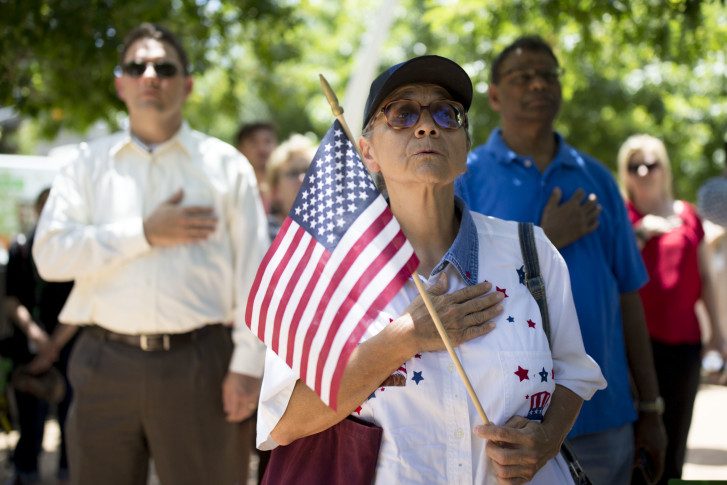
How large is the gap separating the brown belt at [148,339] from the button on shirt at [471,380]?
4.93 ft

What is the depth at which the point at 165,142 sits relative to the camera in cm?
415

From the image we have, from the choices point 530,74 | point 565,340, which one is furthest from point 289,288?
point 530,74

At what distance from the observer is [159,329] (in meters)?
3.86

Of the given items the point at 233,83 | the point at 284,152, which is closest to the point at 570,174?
the point at 284,152

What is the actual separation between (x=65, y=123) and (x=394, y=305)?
29.1 feet

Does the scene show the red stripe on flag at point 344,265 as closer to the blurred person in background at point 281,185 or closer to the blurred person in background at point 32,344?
the blurred person in background at point 281,185

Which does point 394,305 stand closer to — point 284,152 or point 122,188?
point 122,188

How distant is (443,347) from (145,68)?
8.15ft

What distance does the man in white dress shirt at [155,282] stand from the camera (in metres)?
3.84

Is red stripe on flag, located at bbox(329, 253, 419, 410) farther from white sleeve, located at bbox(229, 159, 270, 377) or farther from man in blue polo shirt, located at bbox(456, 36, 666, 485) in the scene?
white sleeve, located at bbox(229, 159, 270, 377)

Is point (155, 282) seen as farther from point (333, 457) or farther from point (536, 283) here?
point (536, 283)

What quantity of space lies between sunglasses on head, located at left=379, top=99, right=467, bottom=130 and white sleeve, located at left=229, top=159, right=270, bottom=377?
67.8 inches

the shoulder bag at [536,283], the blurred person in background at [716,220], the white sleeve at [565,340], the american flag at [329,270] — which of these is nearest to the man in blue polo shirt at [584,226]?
the shoulder bag at [536,283]

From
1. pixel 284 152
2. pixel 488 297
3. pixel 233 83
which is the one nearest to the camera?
pixel 488 297
